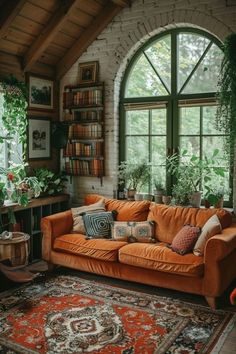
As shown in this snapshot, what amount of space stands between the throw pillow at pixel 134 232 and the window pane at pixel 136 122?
1.44m

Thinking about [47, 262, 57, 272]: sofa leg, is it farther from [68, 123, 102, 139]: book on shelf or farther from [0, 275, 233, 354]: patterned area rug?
[68, 123, 102, 139]: book on shelf

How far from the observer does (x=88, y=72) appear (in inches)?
228

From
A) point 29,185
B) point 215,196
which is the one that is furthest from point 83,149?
point 215,196

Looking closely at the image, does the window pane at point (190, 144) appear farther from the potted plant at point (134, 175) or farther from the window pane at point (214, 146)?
the potted plant at point (134, 175)

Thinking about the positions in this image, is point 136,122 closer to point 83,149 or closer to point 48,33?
point 83,149

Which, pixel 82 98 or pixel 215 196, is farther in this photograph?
pixel 82 98

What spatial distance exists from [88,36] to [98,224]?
2.71 metres

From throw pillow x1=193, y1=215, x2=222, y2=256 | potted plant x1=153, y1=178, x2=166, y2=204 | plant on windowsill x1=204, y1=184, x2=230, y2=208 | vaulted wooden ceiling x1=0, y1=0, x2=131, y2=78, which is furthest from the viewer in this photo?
potted plant x1=153, y1=178, x2=166, y2=204

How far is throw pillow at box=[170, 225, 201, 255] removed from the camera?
409 cm

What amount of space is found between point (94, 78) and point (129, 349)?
379 centimetres

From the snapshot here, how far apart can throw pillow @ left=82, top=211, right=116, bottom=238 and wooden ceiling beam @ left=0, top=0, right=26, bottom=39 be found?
2433mm

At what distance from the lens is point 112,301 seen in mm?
4031

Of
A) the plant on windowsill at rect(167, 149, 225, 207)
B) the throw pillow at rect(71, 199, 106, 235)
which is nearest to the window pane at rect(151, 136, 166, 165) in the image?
the plant on windowsill at rect(167, 149, 225, 207)

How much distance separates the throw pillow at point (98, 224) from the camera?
4.83 metres
